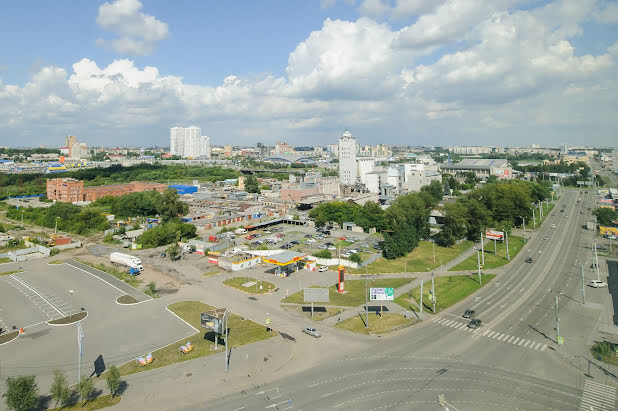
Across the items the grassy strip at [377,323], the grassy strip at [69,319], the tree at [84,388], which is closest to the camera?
the tree at [84,388]

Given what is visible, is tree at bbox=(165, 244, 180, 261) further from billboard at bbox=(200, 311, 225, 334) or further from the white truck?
billboard at bbox=(200, 311, 225, 334)

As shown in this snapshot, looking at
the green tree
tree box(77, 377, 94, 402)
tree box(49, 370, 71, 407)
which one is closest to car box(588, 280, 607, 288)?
the green tree

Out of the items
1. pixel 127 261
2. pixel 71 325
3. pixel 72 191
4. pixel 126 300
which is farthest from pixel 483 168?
pixel 71 325

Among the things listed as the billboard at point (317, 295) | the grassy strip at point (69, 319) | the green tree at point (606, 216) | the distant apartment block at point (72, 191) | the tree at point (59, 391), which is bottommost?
the grassy strip at point (69, 319)

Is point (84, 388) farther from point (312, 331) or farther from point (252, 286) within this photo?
point (252, 286)

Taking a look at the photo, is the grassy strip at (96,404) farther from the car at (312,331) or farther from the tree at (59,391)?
the car at (312,331)

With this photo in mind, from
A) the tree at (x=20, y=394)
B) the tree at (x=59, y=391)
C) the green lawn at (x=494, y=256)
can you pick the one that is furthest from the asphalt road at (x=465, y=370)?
the green lawn at (x=494, y=256)
